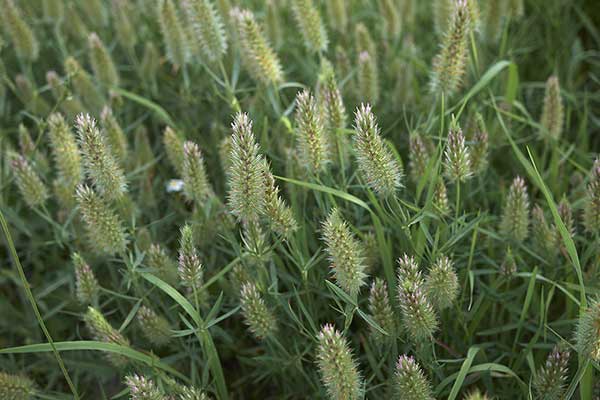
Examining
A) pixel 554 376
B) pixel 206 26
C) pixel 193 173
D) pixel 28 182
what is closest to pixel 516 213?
pixel 554 376

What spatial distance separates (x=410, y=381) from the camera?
1620 millimetres

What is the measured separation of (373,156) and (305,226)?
62cm

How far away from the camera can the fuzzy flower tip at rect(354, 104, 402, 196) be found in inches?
66.7

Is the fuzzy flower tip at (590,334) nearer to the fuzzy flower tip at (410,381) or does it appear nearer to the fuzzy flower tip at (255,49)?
the fuzzy flower tip at (410,381)

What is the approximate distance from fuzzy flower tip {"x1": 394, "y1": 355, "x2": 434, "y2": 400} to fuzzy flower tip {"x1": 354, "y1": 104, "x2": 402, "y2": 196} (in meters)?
0.45

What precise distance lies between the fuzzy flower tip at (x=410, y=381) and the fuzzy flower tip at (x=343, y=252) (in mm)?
233

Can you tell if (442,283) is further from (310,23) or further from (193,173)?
(310,23)

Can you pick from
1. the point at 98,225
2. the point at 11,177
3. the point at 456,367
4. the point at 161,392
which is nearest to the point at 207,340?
the point at 161,392

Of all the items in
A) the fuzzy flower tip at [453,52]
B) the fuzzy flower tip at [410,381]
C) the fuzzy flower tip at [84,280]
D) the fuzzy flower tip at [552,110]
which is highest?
the fuzzy flower tip at [453,52]

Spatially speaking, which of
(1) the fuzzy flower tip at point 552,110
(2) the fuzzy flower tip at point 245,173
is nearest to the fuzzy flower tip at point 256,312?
(2) the fuzzy flower tip at point 245,173

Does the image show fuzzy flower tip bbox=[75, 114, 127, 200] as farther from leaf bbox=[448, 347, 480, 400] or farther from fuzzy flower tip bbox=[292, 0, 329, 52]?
leaf bbox=[448, 347, 480, 400]

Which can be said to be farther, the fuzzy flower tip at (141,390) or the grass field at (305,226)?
the grass field at (305,226)

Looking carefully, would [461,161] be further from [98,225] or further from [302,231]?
[98,225]

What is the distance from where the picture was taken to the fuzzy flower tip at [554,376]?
174 centimetres
